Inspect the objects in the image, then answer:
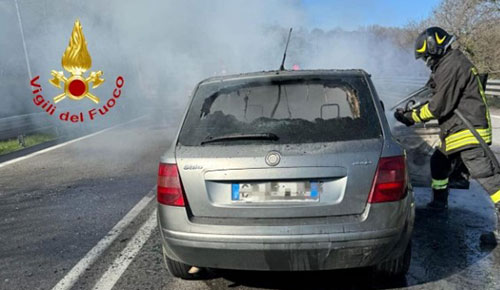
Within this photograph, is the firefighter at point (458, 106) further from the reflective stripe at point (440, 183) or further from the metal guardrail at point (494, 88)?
the metal guardrail at point (494, 88)

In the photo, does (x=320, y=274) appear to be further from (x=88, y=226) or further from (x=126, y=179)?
(x=126, y=179)

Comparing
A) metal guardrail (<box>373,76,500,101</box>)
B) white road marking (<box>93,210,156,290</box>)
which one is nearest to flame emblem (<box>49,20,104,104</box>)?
white road marking (<box>93,210,156,290</box>)

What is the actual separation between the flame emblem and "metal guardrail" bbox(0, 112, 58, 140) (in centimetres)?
99

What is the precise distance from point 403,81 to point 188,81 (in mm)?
11859

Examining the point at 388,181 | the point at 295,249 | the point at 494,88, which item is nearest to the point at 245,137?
the point at 295,249

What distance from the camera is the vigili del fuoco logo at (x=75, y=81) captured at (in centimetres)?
789

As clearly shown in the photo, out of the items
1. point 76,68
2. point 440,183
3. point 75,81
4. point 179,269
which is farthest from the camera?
point 75,81

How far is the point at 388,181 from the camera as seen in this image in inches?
90.6

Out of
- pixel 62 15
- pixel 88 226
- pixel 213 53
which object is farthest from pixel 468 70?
pixel 62 15

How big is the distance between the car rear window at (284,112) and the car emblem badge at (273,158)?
0.10 m

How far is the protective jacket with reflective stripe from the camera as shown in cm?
320

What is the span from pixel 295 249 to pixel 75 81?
9120 mm

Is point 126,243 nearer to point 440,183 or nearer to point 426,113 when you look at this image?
point 426,113

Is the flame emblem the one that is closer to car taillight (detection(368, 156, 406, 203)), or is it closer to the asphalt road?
the asphalt road
